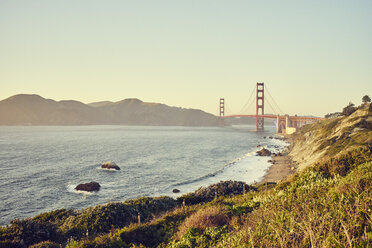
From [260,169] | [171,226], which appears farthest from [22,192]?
[260,169]

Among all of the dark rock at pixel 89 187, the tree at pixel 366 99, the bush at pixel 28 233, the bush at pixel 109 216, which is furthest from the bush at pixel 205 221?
the tree at pixel 366 99

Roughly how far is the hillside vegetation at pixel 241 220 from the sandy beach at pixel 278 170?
54.0 feet

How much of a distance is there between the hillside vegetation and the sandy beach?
16455 millimetres

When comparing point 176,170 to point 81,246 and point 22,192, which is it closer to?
point 22,192

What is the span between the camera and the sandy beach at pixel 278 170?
4047 cm

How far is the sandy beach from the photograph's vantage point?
4047cm

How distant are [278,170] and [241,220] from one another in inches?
1511

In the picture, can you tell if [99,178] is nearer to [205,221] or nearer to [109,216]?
[109,216]

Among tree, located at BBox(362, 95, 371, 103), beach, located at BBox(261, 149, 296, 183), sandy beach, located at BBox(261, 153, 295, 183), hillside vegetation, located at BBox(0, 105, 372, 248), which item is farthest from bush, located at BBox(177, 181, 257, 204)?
tree, located at BBox(362, 95, 371, 103)

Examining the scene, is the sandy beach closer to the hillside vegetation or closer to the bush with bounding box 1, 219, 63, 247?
the hillside vegetation

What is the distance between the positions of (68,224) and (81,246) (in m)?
7.08

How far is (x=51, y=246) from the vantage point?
42.7 feet

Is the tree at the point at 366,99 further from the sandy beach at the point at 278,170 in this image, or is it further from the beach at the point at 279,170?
the sandy beach at the point at 278,170

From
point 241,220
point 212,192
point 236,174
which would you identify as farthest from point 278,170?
point 241,220
